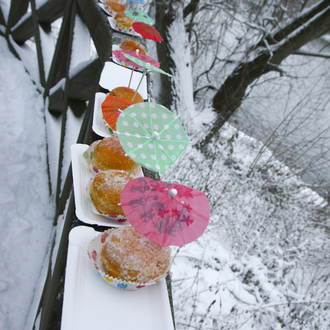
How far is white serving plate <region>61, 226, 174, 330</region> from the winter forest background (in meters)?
1.19

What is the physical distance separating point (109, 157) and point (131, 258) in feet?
1.31

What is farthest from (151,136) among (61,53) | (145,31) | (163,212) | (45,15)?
(45,15)

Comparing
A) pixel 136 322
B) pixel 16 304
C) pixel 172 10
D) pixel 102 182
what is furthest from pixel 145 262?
pixel 172 10

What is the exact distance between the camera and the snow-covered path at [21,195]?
65.4 inches

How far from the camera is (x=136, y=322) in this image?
65cm

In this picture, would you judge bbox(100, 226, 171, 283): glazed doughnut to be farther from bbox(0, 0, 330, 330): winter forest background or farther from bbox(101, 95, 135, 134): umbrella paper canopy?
bbox(0, 0, 330, 330): winter forest background

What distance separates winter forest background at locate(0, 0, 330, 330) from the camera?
79.5 inches

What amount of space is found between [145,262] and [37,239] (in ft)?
5.15

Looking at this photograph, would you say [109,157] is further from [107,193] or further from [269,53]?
[269,53]

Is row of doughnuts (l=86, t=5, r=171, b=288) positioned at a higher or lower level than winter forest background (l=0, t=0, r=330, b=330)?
higher

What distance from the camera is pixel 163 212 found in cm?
67

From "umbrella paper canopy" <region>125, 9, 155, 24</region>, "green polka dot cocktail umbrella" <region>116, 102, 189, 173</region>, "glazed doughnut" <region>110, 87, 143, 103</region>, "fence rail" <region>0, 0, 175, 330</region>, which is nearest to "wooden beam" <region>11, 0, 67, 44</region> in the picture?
"fence rail" <region>0, 0, 175, 330</region>

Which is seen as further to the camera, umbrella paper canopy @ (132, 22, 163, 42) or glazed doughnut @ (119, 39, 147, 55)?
glazed doughnut @ (119, 39, 147, 55)

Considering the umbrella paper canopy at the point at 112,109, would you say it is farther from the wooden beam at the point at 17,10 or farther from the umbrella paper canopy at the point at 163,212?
the wooden beam at the point at 17,10
